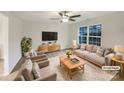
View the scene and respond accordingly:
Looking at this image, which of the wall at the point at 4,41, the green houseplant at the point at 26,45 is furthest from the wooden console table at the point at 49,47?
the wall at the point at 4,41

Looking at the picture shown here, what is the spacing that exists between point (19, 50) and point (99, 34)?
144 cm

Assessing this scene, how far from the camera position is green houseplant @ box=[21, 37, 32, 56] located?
2.14 meters

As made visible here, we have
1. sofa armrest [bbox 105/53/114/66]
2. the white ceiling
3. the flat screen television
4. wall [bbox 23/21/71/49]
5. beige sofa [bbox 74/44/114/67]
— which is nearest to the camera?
the white ceiling

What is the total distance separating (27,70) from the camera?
2158 millimetres

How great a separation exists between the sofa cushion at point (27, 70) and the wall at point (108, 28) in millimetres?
897

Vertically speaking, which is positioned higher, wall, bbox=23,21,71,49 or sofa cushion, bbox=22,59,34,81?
wall, bbox=23,21,71,49

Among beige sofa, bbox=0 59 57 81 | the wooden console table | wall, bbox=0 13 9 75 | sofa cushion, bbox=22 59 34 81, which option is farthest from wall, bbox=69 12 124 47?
wall, bbox=0 13 9 75

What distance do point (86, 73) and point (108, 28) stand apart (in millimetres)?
846

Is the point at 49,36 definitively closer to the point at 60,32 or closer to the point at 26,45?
the point at 60,32

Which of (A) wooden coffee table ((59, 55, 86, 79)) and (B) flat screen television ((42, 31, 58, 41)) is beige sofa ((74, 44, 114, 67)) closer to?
(A) wooden coffee table ((59, 55, 86, 79))

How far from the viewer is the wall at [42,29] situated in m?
2.15

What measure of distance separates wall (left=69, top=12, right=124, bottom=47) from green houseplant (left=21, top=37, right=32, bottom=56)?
0.75 m

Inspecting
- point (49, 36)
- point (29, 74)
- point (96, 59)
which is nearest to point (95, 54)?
point (96, 59)
